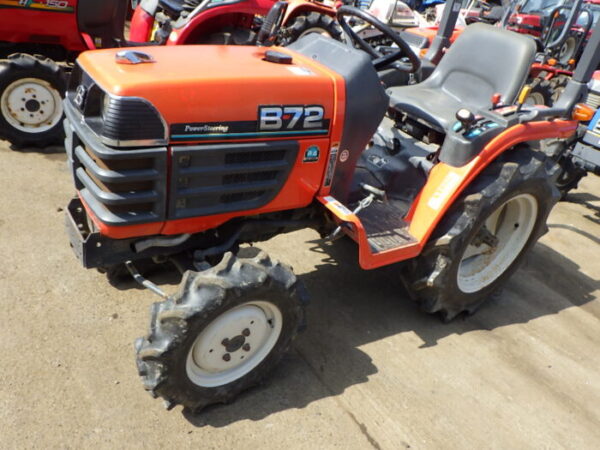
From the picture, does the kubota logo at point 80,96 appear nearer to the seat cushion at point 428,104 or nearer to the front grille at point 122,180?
the front grille at point 122,180

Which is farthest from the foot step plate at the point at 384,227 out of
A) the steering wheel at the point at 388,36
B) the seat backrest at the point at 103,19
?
the seat backrest at the point at 103,19

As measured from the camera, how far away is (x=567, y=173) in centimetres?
554

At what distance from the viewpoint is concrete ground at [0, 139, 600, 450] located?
243 cm

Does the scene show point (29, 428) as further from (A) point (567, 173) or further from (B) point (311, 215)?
(A) point (567, 173)

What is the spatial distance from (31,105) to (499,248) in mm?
4008

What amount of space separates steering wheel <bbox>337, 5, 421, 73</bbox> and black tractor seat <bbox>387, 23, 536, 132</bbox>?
20 cm

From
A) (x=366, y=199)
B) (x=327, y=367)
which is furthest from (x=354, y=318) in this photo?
(x=366, y=199)

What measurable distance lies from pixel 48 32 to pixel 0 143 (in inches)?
45.6

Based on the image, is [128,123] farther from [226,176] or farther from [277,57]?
[277,57]

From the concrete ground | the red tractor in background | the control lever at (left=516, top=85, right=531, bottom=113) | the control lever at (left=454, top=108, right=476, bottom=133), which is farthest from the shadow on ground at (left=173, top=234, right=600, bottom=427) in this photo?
the red tractor in background

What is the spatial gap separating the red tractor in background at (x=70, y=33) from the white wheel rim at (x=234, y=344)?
10.6 ft

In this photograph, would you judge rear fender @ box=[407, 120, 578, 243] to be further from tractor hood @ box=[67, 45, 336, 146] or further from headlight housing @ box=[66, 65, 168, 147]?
headlight housing @ box=[66, 65, 168, 147]

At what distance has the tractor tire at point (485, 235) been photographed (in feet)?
9.79

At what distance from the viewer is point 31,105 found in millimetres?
4703
